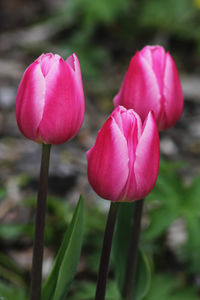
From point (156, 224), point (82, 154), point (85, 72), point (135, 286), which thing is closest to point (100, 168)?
point (135, 286)

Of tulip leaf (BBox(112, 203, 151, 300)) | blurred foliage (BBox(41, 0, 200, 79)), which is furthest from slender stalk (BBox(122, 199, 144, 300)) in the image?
blurred foliage (BBox(41, 0, 200, 79))

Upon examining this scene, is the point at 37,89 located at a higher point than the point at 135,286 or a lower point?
higher

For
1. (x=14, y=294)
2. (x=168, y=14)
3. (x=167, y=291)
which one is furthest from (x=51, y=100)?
(x=168, y=14)

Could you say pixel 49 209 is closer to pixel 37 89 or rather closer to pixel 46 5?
pixel 37 89

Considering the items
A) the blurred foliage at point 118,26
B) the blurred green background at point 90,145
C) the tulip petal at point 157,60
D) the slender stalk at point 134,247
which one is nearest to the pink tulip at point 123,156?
the tulip petal at point 157,60

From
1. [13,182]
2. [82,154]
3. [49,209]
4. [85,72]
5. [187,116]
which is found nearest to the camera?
[49,209]

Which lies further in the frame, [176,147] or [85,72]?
[85,72]
